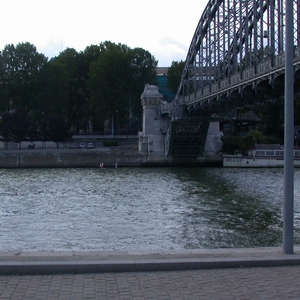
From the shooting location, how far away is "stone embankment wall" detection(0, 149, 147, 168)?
187 feet

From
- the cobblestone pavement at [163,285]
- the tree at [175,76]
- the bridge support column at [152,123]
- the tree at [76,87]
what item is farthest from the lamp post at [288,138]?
the tree at [175,76]

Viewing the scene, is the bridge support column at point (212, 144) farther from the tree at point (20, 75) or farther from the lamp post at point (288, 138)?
the lamp post at point (288, 138)

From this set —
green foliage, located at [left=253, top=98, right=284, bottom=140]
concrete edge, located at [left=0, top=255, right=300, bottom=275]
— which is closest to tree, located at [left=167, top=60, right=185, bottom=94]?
green foliage, located at [left=253, top=98, right=284, bottom=140]

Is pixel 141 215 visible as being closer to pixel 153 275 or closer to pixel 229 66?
pixel 153 275

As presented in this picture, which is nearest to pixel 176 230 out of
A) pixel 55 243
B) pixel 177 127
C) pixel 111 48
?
pixel 55 243

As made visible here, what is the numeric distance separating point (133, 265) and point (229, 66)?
32.9m

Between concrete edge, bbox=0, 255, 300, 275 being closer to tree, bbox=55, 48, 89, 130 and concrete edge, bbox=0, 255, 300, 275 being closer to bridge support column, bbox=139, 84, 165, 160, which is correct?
bridge support column, bbox=139, 84, 165, 160

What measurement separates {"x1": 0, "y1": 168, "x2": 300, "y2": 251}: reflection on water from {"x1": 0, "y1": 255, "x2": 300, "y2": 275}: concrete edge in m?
6.01

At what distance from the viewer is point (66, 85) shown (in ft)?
265

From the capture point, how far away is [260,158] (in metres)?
55.9

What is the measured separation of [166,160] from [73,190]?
1074 inches

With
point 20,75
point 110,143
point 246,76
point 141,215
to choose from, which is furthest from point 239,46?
point 20,75

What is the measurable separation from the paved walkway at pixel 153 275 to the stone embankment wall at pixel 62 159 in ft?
160

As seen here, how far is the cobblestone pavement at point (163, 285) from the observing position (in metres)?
7.21
